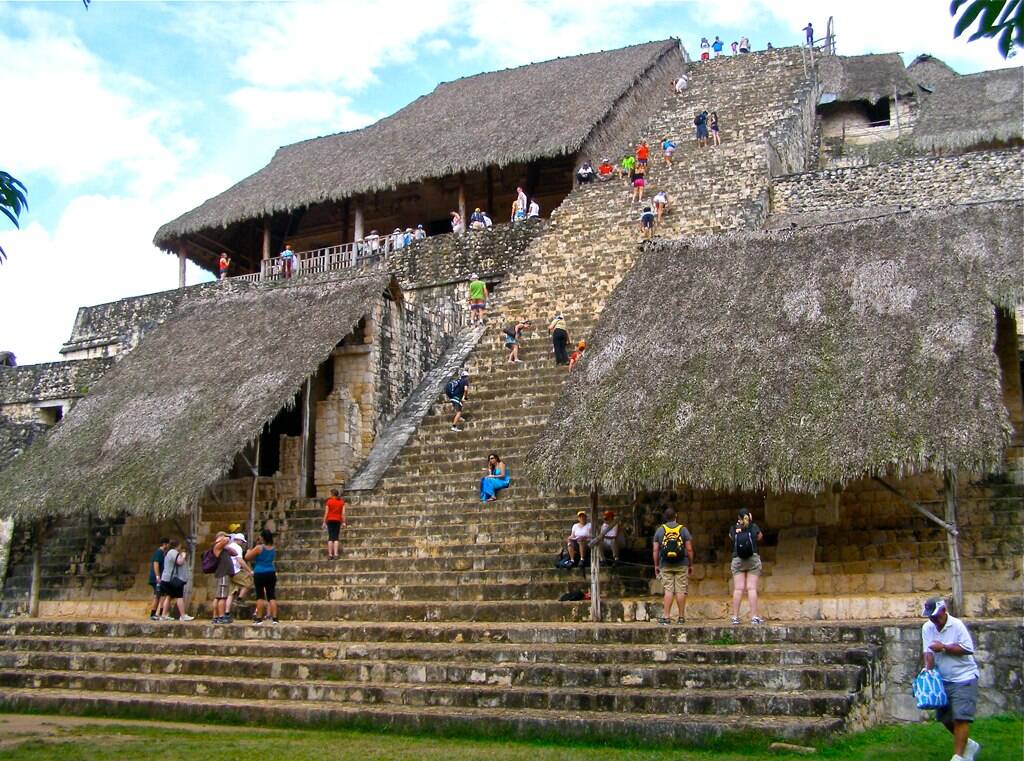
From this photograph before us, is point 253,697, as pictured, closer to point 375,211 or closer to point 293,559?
point 293,559

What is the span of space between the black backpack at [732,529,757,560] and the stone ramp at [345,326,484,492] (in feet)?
19.3

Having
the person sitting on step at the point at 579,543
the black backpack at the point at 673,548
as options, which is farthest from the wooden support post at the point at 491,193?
the black backpack at the point at 673,548

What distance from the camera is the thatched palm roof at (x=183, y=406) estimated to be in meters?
13.4

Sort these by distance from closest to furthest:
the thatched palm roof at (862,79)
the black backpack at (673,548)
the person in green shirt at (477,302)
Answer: the black backpack at (673,548), the person in green shirt at (477,302), the thatched palm roof at (862,79)

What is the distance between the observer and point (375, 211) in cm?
2719

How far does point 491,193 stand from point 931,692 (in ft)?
65.4

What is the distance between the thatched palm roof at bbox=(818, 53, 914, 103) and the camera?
29406 millimetres

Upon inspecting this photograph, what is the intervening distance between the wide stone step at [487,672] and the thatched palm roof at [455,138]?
14276mm

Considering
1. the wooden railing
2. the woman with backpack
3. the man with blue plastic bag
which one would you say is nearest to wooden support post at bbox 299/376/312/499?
the woman with backpack

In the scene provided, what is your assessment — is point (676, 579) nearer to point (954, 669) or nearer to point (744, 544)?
point (744, 544)

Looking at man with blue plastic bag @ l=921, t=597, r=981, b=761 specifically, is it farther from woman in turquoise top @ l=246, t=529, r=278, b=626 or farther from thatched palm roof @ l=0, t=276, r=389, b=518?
thatched palm roof @ l=0, t=276, r=389, b=518

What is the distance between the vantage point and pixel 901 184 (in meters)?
20.5

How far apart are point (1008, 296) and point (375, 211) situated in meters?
18.8

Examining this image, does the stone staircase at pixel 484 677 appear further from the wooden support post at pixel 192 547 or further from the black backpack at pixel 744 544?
the wooden support post at pixel 192 547
